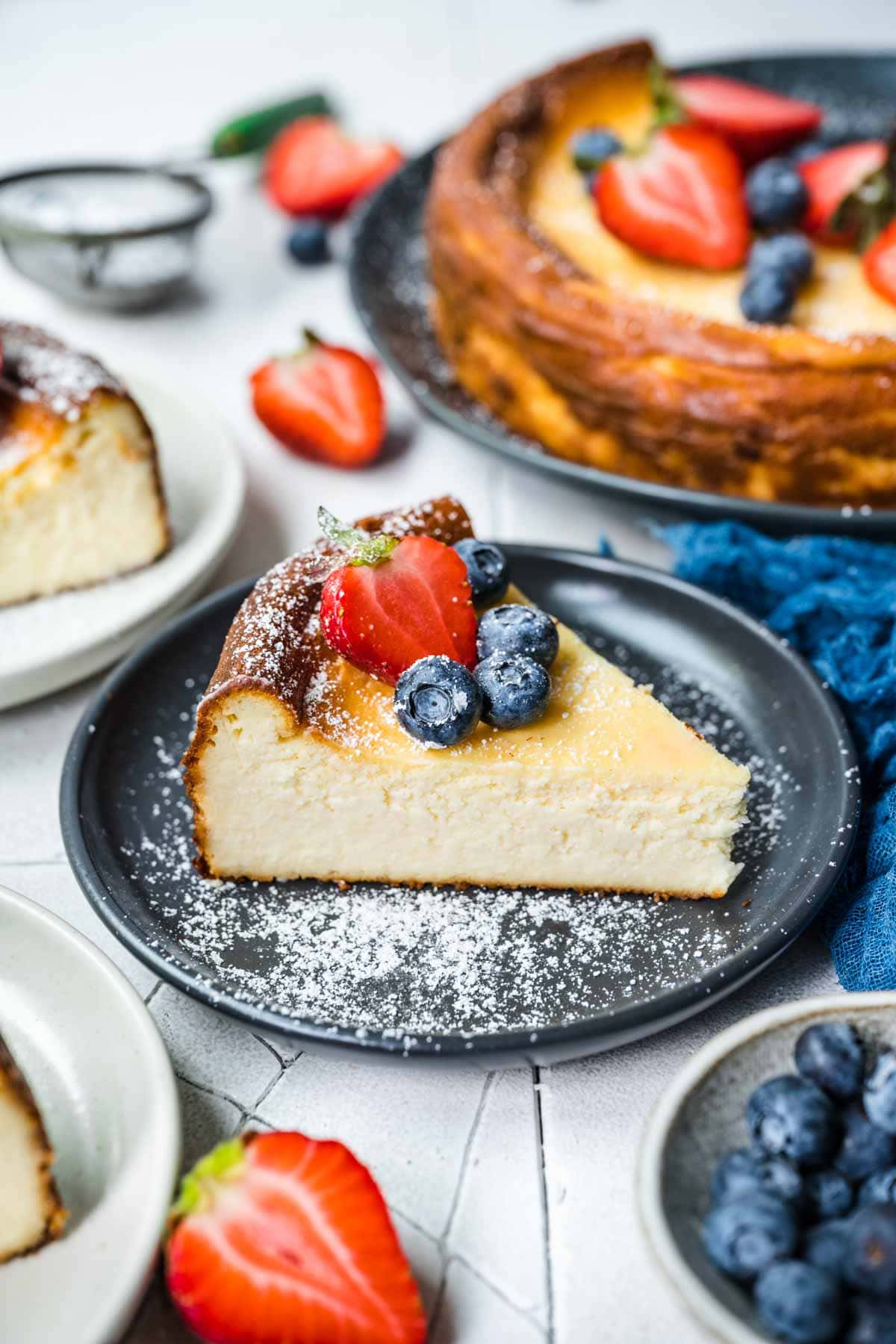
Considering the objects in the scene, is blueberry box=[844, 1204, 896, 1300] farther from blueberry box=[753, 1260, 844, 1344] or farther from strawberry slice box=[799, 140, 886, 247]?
strawberry slice box=[799, 140, 886, 247]

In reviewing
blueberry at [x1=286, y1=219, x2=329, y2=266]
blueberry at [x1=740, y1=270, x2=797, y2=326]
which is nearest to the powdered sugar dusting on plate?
blueberry at [x1=740, y1=270, x2=797, y2=326]

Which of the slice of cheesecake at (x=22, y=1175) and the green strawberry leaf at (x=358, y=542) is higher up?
the green strawberry leaf at (x=358, y=542)

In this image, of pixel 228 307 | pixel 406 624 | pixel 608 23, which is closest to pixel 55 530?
pixel 406 624

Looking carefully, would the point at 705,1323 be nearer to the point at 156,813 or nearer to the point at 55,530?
the point at 156,813

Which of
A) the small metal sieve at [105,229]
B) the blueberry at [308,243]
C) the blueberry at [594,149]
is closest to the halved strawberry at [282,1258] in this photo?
the blueberry at [594,149]

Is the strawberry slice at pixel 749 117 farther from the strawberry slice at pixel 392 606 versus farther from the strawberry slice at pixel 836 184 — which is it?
the strawberry slice at pixel 392 606

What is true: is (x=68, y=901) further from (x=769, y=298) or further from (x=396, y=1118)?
(x=769, y=298)
